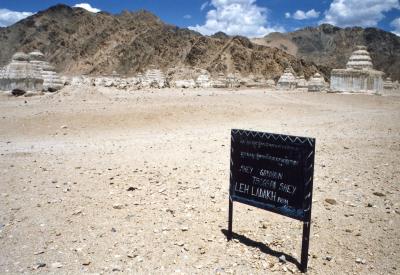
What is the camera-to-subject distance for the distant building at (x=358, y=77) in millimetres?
30891

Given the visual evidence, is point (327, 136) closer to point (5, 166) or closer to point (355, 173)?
point (355, 173)

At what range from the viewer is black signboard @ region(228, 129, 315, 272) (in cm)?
366

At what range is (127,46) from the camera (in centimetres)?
9500

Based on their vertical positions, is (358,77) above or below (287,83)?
above

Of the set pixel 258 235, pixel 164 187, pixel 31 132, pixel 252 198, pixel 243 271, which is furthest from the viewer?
pixel 31 132

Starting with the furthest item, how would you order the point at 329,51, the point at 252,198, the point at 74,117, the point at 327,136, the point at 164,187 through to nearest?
the point at 329,51, the point at 74,117, the point at 327,136, the point at 164,187, the point at 252,198

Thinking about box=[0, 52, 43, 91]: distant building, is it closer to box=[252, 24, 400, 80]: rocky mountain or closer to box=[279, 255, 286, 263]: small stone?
box=[279, 255, 286, 263]: small stone

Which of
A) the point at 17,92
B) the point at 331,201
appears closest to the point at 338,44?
the point at 17,92

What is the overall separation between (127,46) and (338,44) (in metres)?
76.5

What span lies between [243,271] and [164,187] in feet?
8.11

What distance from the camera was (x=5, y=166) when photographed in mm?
7297

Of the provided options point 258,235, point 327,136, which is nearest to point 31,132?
point 327,136

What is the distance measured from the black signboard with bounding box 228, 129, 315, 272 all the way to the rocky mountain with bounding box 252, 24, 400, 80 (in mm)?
84214

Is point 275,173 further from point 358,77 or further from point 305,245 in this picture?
point 358,77
